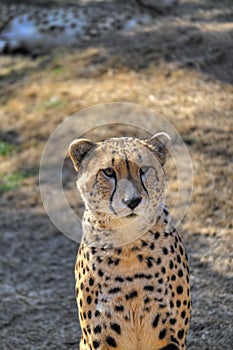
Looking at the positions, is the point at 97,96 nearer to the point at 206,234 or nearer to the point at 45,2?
the point at 206,234

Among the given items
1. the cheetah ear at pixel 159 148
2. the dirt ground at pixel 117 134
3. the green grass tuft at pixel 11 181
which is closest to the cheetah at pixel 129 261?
the cheetah ear at pixel 159 148

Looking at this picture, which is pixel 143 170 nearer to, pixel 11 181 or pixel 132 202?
pixel 132 202

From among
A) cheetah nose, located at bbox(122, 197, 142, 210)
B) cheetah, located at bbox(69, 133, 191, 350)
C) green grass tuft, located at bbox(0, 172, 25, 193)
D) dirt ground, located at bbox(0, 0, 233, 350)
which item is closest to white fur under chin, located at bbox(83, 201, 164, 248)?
cheetah, located at bbox(69, 133, 191, 350)

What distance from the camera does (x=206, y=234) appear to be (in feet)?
19.1

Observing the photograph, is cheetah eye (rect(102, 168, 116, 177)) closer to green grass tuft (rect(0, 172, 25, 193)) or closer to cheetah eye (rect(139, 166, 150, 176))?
cheetah eye (rect(139, 166, 150, 176))

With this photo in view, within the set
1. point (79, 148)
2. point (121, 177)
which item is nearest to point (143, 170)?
point (121, 177)

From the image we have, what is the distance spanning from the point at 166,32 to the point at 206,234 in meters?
4.27

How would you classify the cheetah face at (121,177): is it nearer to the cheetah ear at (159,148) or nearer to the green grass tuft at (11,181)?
the cheetah ear at (159,148)

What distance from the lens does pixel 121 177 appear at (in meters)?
2.93

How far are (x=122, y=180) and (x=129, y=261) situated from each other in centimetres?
47

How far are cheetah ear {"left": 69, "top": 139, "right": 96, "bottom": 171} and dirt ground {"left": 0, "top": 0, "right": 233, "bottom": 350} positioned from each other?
1.86m

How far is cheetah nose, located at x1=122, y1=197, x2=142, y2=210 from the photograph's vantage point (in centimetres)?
287

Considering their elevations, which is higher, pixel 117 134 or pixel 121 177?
pixel 121 177

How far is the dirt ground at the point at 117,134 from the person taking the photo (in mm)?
5102
